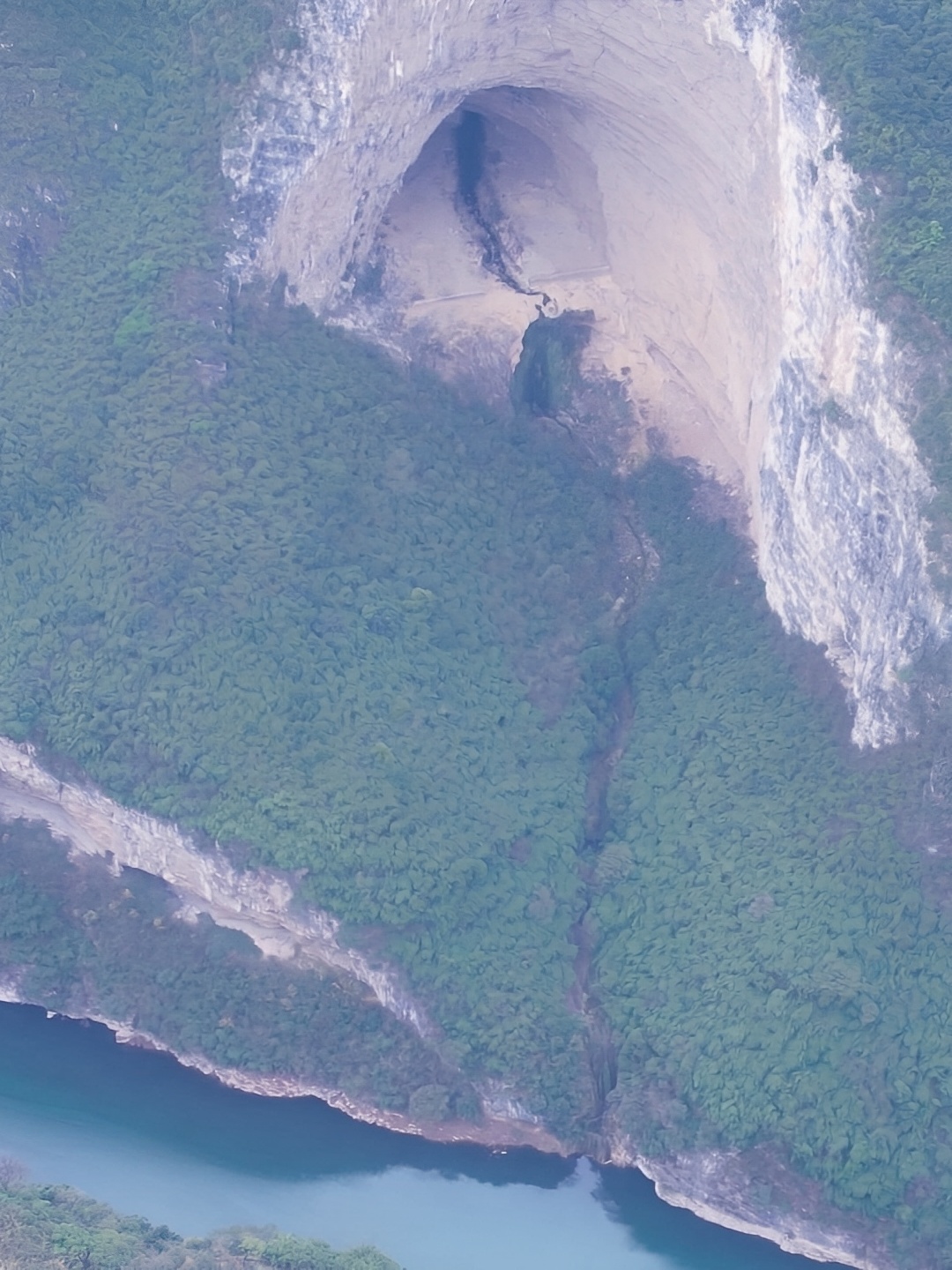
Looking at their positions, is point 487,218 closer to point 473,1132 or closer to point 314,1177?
point 473,1132

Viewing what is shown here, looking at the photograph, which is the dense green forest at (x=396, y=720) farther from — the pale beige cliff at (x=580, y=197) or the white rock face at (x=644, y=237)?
the pale beige cliff at (x=580, y=197)

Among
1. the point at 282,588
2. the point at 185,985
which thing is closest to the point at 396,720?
the point at 282,588

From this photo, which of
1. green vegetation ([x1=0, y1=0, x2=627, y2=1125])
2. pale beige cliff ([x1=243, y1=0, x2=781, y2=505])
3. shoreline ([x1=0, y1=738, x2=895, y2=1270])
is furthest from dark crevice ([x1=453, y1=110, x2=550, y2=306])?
shoreline ([x1=0, y1=738, x2=895, y2=1270])

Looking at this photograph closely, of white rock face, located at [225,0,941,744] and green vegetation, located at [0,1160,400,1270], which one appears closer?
green vegetation, located at [0,1160,400,1270]

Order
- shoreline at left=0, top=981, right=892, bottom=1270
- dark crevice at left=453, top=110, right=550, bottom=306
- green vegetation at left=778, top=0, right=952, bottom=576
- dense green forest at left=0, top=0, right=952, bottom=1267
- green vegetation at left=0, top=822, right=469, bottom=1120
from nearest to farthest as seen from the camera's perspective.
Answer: green vegetation at left=778, top=0, right=952, bottom=576 < dense green forest at left=0, top=0, right=952, bottom=1267 < shoreline at left=0, top=981, right=892, bottom=1270 < green vegetation at left=0, top=822, right=469, bottom=1120 < dark crevice at left=453, top=110, right=550, bottom=306

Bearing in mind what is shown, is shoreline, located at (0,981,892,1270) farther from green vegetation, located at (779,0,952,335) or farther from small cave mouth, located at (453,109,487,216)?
small cave mouth, located at (453,109,487,216)

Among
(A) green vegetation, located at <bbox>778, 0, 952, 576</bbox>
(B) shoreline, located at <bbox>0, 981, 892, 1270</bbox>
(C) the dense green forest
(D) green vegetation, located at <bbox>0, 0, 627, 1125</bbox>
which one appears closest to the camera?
(A) green vegetation, located at <bbox>778, 0, 952, 576</bbox>

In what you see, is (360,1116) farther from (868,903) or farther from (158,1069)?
(868,903)
